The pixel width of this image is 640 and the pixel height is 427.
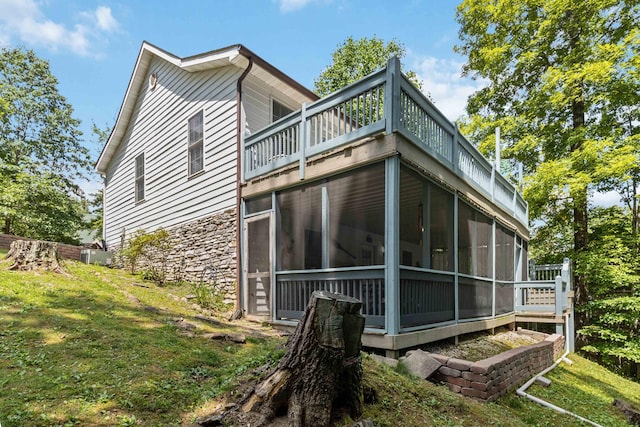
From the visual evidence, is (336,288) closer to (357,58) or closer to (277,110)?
(277,110)

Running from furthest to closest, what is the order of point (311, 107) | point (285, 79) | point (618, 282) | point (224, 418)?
point (618, 282) < point (285, 79) < point (311, 107) < point (224, 418)

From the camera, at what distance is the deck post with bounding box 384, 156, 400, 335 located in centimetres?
507

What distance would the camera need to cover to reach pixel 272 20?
45.1 ft

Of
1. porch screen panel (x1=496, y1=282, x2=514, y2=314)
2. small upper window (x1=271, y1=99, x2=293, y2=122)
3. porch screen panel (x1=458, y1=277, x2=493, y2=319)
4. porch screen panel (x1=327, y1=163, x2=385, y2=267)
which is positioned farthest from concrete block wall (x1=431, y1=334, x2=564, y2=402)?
small upper window (x1=271, y1=99, x2=293, y2=122)

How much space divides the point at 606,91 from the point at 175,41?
1530 centimetres

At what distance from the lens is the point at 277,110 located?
946 cm

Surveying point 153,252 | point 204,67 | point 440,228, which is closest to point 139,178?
point 153,252

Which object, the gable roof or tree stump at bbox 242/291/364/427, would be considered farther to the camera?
the gable roof

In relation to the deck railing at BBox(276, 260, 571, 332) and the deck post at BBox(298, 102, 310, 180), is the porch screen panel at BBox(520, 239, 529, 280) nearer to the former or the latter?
the deck railing at BBox(276, 260, 571, 332)

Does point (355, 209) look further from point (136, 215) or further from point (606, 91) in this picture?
point (606, 91)

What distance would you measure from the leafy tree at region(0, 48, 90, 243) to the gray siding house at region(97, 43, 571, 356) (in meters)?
7.75

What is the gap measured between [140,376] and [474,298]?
6547 millimetres

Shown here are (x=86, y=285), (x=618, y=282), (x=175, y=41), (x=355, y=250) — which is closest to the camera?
(x=355, y=250)

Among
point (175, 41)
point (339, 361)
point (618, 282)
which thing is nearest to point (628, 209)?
point (618, 282)
